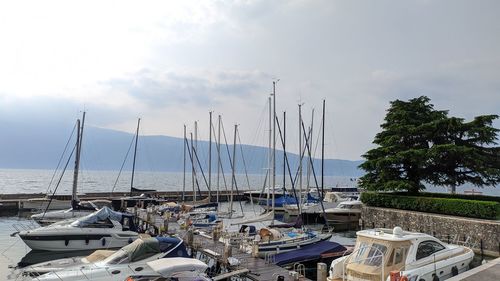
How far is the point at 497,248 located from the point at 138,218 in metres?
26.1

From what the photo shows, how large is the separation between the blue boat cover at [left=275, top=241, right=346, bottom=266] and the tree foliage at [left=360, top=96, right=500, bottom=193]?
12.6 metres

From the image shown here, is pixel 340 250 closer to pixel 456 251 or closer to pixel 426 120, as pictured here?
pixel 456 251

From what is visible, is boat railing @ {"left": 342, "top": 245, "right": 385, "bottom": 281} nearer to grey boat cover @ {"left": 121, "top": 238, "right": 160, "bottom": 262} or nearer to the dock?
the dock

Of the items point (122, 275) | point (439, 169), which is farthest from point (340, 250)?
point (439, 169)

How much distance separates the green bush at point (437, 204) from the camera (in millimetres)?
23375

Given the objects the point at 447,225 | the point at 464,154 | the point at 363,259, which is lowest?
the point at 447,225

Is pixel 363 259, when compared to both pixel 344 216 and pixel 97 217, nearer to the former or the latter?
pixel 97 217

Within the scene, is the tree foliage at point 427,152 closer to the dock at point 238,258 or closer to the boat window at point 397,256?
the dock at point 238,258

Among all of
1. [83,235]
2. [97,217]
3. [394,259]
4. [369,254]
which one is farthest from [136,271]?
[97,217]

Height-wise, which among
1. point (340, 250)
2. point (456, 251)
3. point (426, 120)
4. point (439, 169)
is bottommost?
point (340, 250)

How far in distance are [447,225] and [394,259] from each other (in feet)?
50.4

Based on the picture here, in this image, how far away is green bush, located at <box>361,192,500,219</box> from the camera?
2338 centimetres

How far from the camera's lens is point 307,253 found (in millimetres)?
19031

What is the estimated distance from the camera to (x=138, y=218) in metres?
31.6
